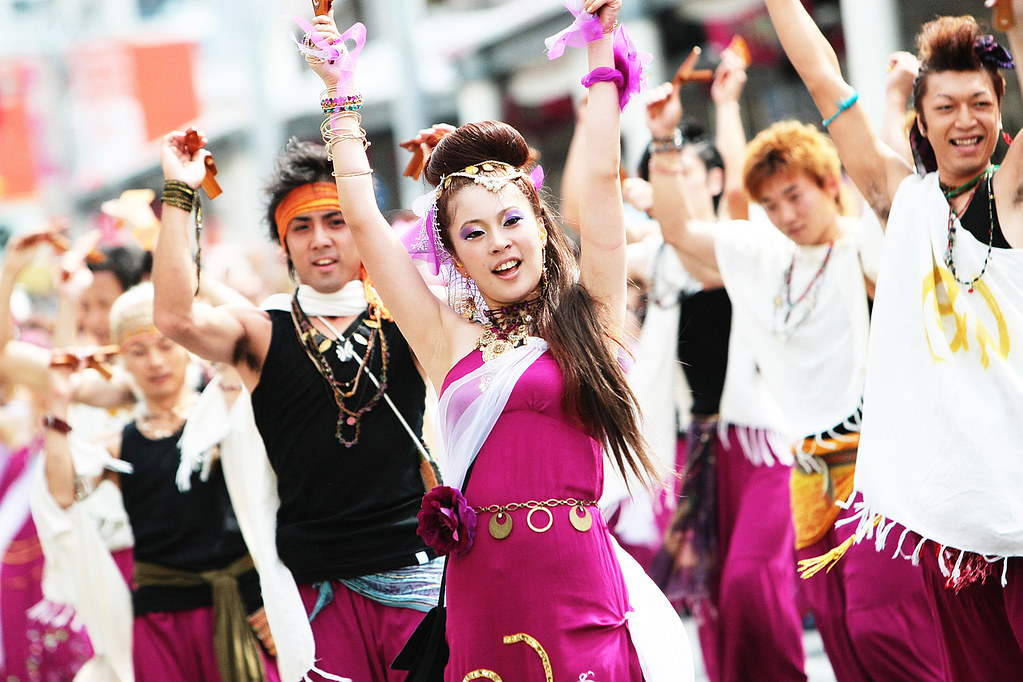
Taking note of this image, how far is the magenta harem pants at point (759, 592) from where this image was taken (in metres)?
5.02

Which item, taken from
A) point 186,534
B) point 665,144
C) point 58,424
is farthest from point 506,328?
point 58,424

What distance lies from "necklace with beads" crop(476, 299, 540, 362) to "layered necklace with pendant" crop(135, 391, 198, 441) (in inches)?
95.9

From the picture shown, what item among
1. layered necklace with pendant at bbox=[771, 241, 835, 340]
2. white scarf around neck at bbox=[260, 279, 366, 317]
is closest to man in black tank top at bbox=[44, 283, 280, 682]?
white scarf around neck at bbox=[260, 279, 366, 317]

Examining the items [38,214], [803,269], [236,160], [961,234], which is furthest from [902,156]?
[38,214]

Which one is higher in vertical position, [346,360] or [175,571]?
[346,360]

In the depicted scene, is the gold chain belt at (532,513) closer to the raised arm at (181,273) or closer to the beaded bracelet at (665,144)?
the raised arm at (181,273)

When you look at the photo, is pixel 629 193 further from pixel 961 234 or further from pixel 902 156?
pixel 961 234

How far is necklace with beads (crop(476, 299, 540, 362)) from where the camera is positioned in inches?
122

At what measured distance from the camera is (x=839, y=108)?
142 inches

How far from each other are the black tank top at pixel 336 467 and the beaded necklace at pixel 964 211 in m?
1.62

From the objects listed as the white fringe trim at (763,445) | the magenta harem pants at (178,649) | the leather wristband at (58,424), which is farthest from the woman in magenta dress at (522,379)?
the leather wristband at (58,424)

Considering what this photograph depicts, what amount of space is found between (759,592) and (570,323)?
238cm

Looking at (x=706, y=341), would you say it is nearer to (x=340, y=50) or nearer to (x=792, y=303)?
(x=792, y=303)

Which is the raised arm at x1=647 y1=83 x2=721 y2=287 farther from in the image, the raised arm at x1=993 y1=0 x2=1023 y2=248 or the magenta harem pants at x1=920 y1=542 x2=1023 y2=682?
the magenta harem pants at x1=920 y1=542 x2=1023 y2=682
